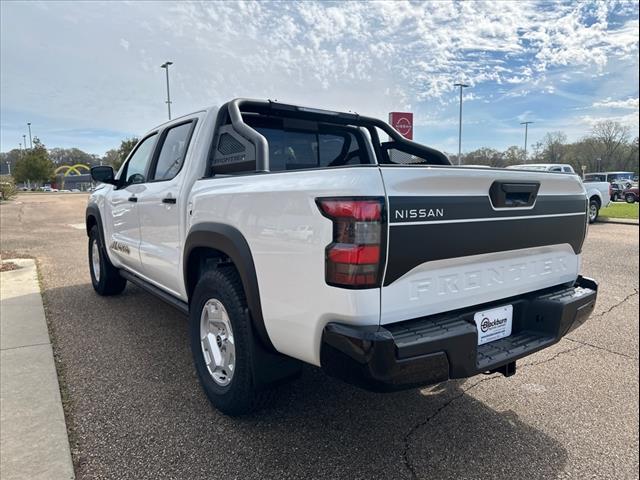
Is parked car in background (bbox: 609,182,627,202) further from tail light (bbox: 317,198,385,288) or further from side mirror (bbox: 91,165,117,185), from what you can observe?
tail light (bbox: 317,198,385,288)

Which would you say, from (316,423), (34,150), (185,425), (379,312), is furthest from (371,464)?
(34,150)

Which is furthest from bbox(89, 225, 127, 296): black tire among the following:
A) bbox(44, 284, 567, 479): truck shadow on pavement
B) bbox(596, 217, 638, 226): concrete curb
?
bbox(596, 217, 638, 226): concrete curb

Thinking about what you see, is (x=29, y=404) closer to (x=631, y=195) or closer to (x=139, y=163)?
(x=139, y=163)

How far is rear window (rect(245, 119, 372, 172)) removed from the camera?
360 centimetres

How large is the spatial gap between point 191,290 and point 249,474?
4.55ft

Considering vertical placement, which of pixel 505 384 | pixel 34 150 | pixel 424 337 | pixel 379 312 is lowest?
pixel 505 384

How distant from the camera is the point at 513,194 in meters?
2.47

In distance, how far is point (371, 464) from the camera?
96.1 inches

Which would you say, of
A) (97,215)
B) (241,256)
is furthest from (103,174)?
(241,256)

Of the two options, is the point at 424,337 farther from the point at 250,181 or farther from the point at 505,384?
the point at 505,384

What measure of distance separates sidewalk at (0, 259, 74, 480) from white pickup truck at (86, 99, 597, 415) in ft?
2.95

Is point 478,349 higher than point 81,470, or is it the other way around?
point 478,349

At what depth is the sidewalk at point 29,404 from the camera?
8.02 feet

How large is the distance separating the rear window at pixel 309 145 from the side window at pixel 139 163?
1.37 m
